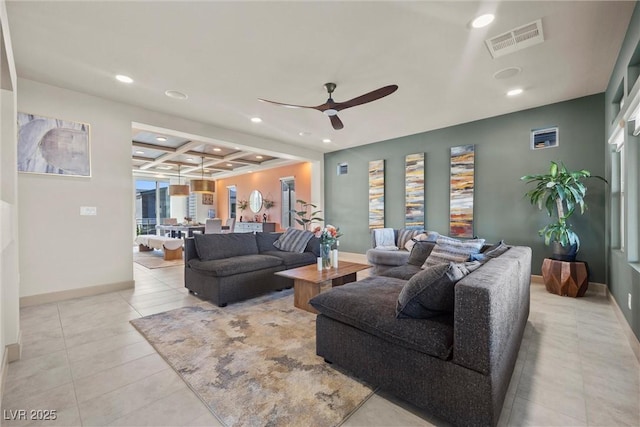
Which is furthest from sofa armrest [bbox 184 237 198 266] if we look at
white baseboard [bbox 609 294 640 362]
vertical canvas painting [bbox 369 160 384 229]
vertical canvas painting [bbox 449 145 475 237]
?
white baseboard [bbox 609 294 640 362]

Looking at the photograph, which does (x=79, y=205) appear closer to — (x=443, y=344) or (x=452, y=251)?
(x=443, y=344)

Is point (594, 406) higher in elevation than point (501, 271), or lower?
lower

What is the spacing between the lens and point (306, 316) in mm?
3029

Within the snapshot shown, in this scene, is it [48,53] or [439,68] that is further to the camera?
[439,68]

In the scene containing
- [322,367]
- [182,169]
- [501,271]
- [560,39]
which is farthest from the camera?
[182,169]

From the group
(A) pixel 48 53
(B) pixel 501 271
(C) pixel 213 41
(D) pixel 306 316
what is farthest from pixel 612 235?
(A) pixel 48 53

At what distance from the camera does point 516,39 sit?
2.59m

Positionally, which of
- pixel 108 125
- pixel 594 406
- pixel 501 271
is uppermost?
pixel 108 125

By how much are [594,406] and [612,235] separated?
2821mm

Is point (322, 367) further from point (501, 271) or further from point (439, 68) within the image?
point (439, 68)

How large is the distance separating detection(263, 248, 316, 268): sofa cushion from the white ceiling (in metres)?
2.23

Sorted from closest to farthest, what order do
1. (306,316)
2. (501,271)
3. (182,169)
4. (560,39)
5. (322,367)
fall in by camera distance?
1. (501,271)
2. (322,367)
3. (560,39)
4. (306,316)
5. (182,169)

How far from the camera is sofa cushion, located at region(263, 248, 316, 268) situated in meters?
4.13

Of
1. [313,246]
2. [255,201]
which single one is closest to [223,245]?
[313,246]
